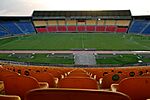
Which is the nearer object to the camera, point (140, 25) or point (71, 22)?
point (140, 25)

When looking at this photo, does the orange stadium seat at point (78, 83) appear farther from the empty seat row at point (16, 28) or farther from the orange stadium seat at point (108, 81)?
the empty seat row at point (16, 28)

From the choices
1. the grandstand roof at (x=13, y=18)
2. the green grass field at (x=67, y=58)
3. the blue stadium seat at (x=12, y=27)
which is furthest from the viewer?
the grandstand roof at (x=13, y=18)

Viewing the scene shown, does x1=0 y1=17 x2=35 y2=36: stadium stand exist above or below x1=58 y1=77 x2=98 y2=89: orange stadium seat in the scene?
above

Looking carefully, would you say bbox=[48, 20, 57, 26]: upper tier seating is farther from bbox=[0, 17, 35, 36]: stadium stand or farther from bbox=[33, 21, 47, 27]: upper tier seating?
bbox=[0, 17, 35, 36]: stadium stand

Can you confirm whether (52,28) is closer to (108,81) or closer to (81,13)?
(81,13)

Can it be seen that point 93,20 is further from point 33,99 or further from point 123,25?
point 33,99

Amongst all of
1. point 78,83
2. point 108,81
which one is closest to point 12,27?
point 108,81

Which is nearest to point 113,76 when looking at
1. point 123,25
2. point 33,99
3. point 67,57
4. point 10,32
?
point 33,99

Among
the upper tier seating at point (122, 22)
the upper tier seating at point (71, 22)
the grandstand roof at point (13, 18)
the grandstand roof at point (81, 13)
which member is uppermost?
the grandstand roof at point (81, 13)

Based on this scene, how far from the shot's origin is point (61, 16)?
97875 millimetres

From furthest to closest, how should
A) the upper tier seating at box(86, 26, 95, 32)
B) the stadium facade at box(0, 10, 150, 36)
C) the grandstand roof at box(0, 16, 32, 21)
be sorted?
1. the grandstand roof at box(0, 16, 32, 21)
2. the upper tier seating at box(86, 26, 95, 32)
3. the stadium facade at box(0, 10, 150, 36)

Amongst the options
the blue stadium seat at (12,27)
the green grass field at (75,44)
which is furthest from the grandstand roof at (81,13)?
the green grass field at (75,44)

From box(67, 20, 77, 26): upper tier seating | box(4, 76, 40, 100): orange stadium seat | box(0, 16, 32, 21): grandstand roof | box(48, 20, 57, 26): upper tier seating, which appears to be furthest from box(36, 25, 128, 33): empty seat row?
box(4, 76, 40, 100): orange stadium seat

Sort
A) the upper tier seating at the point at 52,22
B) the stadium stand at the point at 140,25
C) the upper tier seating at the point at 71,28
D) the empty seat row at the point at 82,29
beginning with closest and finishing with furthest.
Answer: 1. the stadium stand at the point at 140,25
2. the empty seat row at the point at 82,29
3. the upper tier seating at the point at 71,28
4. the upper tier seating at the point at 52,22
